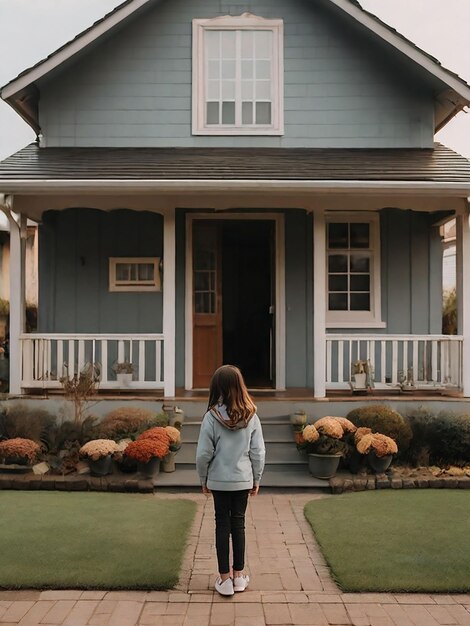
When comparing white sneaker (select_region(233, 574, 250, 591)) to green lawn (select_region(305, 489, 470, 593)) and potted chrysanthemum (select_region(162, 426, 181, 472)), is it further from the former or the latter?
potted chrysanthemum (select_region(162, 426, 181, 472))

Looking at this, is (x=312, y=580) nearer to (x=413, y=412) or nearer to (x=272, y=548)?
(x=272, y=548)

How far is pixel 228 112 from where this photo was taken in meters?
10.9

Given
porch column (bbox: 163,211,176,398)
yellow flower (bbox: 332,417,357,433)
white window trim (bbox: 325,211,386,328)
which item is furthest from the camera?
white window trim (bbox: 325,211,386,328)

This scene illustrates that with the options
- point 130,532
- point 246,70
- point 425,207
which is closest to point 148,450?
point 130,532

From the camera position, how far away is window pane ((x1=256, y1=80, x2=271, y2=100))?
10.9 meters

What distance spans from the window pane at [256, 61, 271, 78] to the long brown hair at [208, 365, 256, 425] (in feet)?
24.8

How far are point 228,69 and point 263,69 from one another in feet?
1.86

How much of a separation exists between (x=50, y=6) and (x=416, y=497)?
17.4 meters

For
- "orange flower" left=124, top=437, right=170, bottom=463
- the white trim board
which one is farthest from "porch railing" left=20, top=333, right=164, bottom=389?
"orange flower" left=124, top=437, right=170, bottom=463

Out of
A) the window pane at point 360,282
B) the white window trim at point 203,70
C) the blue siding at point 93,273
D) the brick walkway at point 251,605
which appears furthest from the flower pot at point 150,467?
the white window trim at point 203,70

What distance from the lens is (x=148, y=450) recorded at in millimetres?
7496

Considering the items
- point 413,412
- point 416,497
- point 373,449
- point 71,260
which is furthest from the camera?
point 71,260

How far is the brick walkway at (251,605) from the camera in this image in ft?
13.8

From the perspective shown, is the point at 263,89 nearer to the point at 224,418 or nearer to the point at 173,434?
the point at 173,434
